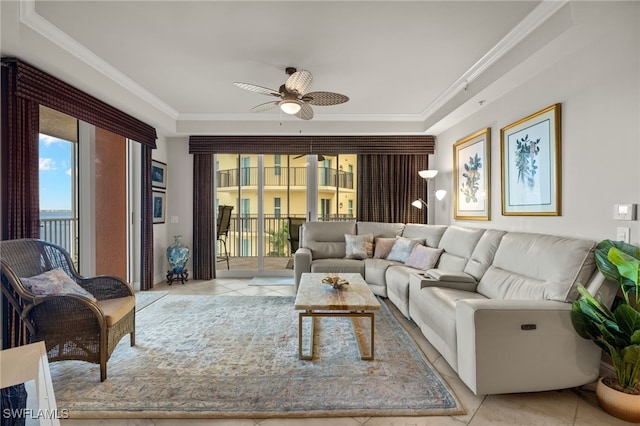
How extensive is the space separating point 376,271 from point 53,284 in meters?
3.18

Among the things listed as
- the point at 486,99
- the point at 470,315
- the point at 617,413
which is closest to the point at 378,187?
the point at 486,99

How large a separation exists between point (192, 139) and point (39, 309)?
3.58 meters

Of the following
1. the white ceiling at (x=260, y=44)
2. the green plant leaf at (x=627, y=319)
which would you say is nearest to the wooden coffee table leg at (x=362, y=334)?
the green plant leaf at (x=627, y=319)

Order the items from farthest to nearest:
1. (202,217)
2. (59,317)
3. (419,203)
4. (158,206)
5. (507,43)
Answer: (202,217)
(158,206)
(419,203)
(507,43)
(59,317)

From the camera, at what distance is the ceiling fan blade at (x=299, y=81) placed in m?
2.58

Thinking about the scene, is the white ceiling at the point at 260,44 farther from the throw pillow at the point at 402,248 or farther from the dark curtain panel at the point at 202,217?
the throw pillow at the point at 402,248

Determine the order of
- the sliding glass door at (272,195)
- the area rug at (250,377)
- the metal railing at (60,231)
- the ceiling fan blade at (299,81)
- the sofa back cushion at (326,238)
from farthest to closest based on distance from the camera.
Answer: the sliding glass door at (272,195) < the sofa back cushion at (326,238) < the metal railing at (60,231) < the ceiling fan blade at (299,81) < the area rug at (250,377)

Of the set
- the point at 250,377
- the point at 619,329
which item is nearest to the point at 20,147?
the point at 250,377

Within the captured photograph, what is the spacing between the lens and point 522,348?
1832 mm

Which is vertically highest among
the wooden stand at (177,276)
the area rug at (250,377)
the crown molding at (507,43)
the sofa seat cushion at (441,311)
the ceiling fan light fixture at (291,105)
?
the crown molding at (507,43)

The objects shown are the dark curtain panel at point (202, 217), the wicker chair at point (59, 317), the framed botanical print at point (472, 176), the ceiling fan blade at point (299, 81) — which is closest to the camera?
the wicker chair at point (59, 317)

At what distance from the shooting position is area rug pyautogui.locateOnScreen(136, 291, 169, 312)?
3.70 metres

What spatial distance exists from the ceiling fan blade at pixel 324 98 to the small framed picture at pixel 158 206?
123 inches

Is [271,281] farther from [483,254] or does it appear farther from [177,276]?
[483,254]
